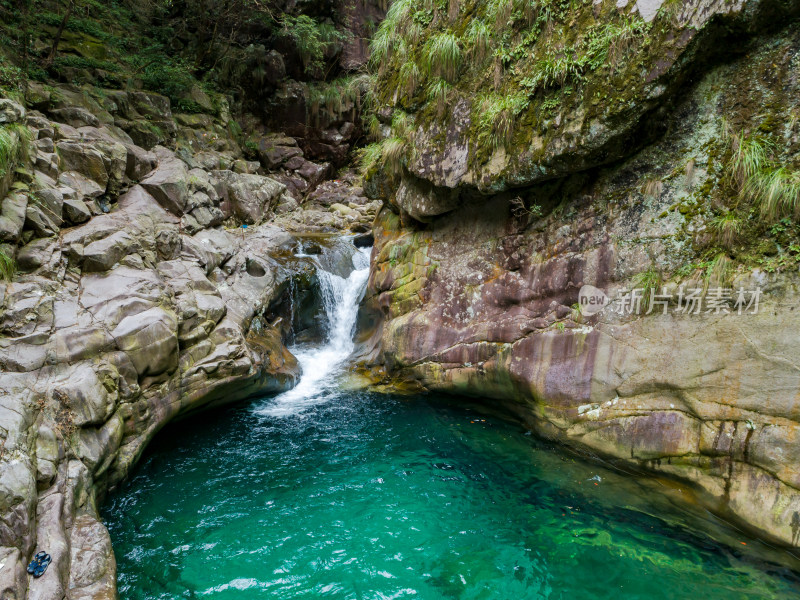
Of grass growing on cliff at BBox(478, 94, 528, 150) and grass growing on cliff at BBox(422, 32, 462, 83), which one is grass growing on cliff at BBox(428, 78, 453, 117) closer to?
grass growing on cliff at BBox(422, 32, 462, 83)

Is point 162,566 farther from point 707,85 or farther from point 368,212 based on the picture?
point 368,212

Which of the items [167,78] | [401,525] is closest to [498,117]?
[401,525]

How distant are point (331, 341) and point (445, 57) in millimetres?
6503

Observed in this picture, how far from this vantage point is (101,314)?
6211mm

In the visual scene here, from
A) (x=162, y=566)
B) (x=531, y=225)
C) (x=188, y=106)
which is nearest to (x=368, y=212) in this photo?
(x=188, y=106)

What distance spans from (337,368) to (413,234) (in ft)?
11.2

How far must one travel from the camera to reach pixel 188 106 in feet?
49.2

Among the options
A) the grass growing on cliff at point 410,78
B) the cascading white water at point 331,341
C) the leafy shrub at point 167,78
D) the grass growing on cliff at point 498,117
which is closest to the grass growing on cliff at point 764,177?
the grass growing on cliff at point 498,117

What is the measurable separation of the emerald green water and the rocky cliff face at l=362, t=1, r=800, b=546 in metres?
0.64

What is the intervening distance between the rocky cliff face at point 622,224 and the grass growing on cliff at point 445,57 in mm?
37

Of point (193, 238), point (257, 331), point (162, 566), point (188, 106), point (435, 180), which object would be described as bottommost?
point (162, 566)

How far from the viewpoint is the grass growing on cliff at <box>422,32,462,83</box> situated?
7.34 metres

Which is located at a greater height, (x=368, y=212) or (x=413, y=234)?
(x=368, y=212)

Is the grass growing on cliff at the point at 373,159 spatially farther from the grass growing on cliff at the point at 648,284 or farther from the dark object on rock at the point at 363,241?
the grass growing on cliff at the point at 648,284
